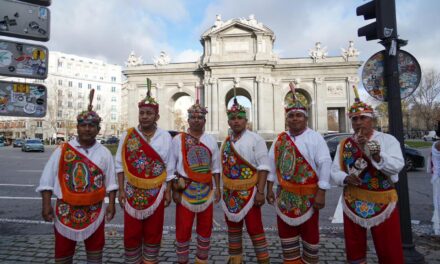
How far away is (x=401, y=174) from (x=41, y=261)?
5.21 m

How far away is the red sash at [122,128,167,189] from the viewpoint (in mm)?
3792

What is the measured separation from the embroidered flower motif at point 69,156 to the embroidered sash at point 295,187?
8.01 ft

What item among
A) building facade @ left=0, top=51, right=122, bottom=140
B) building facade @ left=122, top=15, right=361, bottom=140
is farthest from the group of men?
building facade @ left=0, top=51, right=122, bottom=140

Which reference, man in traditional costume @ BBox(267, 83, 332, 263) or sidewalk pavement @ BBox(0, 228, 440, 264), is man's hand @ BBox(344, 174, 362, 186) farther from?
sidewalk pavement @ BBox(0, 228, 440, 264)

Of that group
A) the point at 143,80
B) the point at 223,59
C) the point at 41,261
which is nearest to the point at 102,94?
the point at 143,80

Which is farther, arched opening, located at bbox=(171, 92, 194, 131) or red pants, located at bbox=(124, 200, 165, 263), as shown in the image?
arched opening, located at bbox=(171, 92, 194, 131)

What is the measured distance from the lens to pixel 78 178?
3.44 metres

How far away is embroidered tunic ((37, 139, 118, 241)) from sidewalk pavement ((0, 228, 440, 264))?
1.41 metres

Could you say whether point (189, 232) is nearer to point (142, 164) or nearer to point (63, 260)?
point (142, 164)

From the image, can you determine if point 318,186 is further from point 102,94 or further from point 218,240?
point 102,94

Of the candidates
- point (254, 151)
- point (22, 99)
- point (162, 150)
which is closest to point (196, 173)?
point (162, 150)

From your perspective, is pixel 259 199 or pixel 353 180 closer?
pixel 353 180

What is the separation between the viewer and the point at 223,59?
120ft

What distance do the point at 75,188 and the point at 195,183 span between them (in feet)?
4.59
